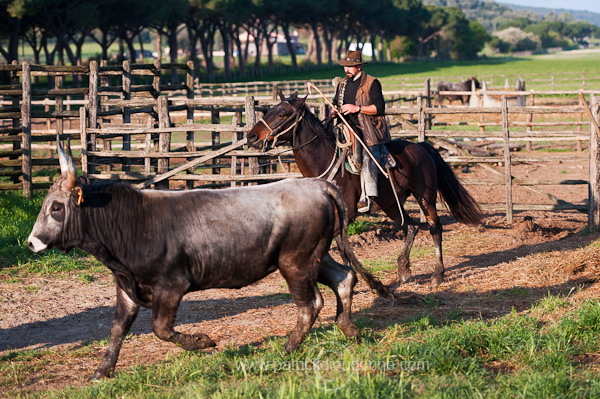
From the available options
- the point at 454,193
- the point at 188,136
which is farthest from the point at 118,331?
the point at 188,136

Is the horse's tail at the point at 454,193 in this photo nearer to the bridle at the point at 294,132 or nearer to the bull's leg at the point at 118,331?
the bridle at the point at 294,132

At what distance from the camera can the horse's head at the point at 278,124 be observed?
30.0 feet

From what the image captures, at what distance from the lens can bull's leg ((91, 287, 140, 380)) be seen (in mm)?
6202

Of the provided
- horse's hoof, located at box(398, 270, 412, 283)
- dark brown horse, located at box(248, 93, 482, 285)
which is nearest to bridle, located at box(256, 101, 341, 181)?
dark brown horse, located at box(248, 93, 482, 285)

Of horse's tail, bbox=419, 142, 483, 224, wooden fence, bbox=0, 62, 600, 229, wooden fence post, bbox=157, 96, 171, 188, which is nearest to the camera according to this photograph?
horse's tail, bbox=419, 142, 483, 224

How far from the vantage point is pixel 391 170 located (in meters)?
9.82

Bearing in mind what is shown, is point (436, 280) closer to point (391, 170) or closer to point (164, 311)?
point (391, 170)

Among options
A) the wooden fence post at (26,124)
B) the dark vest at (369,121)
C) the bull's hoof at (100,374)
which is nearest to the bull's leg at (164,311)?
the bull's hoof at (100,374)

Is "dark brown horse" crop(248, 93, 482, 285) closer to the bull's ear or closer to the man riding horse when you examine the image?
the man riding horse

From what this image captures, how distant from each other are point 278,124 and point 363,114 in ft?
3.36

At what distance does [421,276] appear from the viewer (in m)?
9.98

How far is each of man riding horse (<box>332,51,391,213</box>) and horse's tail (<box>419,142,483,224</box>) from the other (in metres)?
1.45

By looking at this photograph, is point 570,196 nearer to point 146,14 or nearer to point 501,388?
point 501,388

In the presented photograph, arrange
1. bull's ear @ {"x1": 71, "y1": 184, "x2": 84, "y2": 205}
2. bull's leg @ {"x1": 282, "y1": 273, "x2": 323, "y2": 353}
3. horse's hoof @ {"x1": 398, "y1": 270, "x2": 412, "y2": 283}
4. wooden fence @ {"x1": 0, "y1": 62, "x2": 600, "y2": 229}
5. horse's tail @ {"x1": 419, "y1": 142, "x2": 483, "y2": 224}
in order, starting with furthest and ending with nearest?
wooden fence @ {"x1": 0, "y1": 62, "x2": 600, "y2": 229}, horse's tail @ {"x1": 419, "y1": 142, "x2": 483, "y2": 224}, horse's hoof @ {"x1": 398, "y1": 270, "x2": 412, "y2": 283}, bull's leg @ {"x1": 282, "y1": 273, "x2": 323, "y2": 353}, bull's ear @ {"x1": 71, "y1": 184, "x2": 84, "y2": 205}
